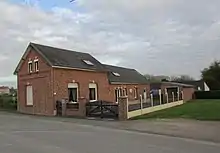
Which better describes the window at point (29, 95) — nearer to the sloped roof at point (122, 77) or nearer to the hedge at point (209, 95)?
the sloped roof at point (122, 77)

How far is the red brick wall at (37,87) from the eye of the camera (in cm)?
3297

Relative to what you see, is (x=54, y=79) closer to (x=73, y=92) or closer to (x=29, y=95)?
(x=73, y=92)

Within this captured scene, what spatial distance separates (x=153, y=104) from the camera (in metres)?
32.4

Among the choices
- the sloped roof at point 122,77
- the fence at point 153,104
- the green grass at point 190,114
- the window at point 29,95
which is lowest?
the green grass at point 190,114

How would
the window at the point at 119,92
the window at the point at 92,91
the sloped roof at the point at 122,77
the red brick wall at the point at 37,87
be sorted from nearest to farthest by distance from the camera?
the red brick wall at the point at 37,87
the window at the point at 92,91
the window at the point at 119,92
the sloped roof at the point at 122,77

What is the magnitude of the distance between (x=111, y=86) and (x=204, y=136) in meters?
28.6

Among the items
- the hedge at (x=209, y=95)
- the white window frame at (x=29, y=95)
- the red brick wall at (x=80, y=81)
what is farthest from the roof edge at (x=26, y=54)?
the hedge at (x=209, y=95)

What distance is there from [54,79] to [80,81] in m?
4.20

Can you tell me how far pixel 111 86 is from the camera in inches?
1722

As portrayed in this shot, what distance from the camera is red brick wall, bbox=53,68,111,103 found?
109 feet

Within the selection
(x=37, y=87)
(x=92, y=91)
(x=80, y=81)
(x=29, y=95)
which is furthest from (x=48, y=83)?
(x=92, y=91)

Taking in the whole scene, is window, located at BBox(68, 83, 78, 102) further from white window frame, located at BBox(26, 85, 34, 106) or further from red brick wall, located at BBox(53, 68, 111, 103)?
white window frame, located at BBox(26, 85, 34, 106)

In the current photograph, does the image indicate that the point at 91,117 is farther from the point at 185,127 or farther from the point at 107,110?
Result: the point at 185,127

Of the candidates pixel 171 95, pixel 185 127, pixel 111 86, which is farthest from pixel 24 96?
pixel 185 127
